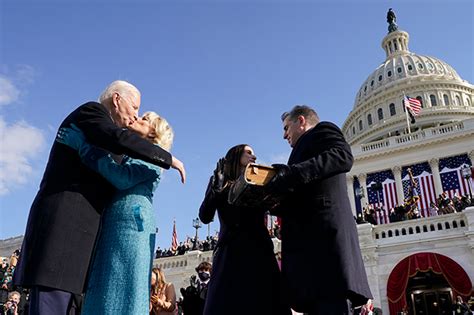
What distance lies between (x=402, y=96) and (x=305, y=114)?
5887 centimetres

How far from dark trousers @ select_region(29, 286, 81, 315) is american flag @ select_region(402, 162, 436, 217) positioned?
101 feet

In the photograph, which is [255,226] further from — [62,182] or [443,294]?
[443,294]

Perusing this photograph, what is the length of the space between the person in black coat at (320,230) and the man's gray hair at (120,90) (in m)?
1.16

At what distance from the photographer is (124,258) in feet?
8.68

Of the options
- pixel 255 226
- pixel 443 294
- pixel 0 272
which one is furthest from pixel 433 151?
pixel 255 226

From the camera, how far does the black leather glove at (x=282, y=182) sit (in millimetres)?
2965

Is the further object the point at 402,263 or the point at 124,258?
the point at 402,263

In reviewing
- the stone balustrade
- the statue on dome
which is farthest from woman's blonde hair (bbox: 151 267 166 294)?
the statue on dome

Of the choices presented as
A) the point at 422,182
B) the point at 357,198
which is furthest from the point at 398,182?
the point at 357,198

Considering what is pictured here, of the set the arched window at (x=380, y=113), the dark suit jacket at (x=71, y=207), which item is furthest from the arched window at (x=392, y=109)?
the dark suit jacket at (x=71, y=207)

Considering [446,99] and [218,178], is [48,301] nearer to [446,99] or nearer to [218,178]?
[218,178]

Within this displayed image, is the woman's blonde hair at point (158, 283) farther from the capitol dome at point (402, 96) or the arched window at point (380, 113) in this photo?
the arched window at point (380, 113)

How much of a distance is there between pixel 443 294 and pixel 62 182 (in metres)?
21.6

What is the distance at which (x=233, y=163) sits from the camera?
3660mm
